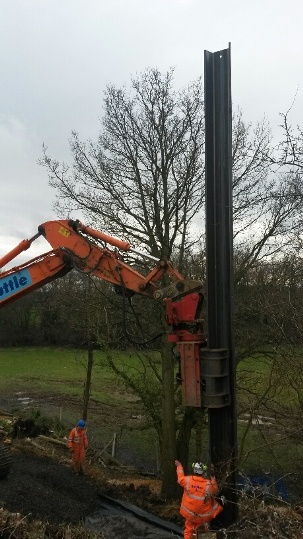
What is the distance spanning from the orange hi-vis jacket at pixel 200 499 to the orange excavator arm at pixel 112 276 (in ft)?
3.60

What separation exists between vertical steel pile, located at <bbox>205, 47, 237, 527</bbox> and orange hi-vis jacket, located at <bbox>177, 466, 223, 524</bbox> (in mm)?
149

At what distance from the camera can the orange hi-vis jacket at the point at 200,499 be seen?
19.1 feet

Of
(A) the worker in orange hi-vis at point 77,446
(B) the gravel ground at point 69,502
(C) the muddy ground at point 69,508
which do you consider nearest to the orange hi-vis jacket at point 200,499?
(C) the muddy ground at point 69,508

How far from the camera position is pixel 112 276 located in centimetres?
707

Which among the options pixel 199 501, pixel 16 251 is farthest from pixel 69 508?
pixel 16 251

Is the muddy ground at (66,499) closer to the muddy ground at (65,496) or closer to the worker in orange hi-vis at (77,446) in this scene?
the muddy ground at (65,496)

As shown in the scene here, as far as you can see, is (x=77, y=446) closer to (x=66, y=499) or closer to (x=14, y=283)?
(x=66, y=499)

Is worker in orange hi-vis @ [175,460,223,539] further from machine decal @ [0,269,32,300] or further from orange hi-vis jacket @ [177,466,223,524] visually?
machine decal @ [0,269,32,300]

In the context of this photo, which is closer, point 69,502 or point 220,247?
point 220,247

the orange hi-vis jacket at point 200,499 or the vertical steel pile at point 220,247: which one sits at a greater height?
the vertical steel pile at point 220,247

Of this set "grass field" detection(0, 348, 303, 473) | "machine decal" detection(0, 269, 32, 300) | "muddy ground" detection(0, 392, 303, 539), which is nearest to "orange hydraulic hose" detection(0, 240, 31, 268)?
"machine decal" detection(0, 269, 32, 300)

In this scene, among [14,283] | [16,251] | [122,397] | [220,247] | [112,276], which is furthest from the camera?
[122,397]

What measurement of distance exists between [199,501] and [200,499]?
30 millimetres

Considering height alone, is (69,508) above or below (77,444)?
below
